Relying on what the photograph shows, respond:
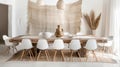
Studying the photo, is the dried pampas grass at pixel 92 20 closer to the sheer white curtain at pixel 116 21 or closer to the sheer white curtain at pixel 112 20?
the sheer white curtain at pixel 112 20

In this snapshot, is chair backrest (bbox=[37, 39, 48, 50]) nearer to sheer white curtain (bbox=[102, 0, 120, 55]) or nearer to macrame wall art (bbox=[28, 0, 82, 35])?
macrame wall art (bbox=[28, 0, 82, 35])

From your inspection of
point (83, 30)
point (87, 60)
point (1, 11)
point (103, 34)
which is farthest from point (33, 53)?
point (1, 11)

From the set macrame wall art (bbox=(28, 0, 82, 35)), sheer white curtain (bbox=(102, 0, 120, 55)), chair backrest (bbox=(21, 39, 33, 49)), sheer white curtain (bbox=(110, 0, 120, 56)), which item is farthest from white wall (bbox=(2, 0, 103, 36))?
chair backrest (bbox=(21, 39, 33, 49))

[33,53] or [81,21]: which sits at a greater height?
[81,21]

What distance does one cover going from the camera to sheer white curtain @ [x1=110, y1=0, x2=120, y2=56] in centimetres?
699

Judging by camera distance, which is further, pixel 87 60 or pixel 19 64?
pixel 87 60

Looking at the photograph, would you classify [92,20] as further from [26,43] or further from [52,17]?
[26,43]

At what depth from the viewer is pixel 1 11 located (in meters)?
9.49

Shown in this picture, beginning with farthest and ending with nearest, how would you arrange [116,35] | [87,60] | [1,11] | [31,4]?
[1,11] < [31,4] < [116,35] < [87,60]

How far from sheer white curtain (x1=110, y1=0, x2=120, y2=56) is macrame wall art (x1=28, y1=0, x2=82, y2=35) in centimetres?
142

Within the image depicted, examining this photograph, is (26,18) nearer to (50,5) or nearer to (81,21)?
(50,5)

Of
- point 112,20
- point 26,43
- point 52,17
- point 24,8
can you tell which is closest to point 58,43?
point 26,43

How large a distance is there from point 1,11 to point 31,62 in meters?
5.00

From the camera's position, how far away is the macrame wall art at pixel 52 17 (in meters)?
8.11
